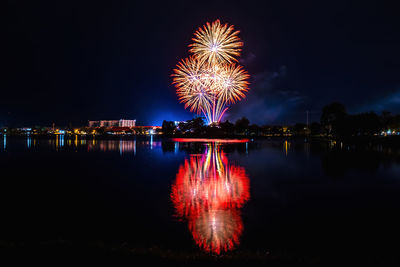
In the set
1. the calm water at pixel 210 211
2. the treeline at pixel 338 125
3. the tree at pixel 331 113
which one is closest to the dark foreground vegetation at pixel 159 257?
the calm water at pixel 210 211

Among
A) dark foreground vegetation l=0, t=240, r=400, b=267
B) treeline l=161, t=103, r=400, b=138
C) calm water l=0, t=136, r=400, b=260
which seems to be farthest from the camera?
treeline l=161, t=103, r=400, b=138

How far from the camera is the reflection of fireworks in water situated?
17.6 feet

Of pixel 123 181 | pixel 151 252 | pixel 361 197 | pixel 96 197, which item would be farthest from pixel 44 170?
pixel 361 197

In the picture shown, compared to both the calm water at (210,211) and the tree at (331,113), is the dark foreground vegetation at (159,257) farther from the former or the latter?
the tree at (331,113)

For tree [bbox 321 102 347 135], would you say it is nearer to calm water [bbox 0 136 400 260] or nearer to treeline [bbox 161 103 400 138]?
treeline [bbox 161 103 400 138]

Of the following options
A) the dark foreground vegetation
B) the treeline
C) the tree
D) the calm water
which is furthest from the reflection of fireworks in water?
the tree

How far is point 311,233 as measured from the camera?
5.77 metres

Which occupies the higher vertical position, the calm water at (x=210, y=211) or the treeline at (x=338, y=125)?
the treeline at (x=338, y=125)

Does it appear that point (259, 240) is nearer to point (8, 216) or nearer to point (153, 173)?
point (8, 216)

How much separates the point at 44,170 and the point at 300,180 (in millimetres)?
12500

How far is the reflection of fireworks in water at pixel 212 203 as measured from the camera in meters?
5.36

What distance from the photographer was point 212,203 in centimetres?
773

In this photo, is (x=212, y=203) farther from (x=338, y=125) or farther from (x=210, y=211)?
(x=338, y=125)

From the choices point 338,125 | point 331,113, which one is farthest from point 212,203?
point 331,113
